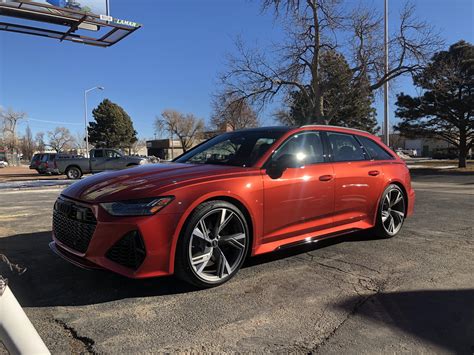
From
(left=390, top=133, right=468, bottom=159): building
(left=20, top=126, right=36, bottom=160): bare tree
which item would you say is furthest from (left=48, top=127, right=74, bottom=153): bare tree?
(left=390, top=133, right=468, bottom=159): building

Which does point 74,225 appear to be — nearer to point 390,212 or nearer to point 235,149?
point 235,149

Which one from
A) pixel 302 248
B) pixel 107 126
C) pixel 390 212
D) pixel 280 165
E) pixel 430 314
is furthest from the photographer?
pixel 107 126

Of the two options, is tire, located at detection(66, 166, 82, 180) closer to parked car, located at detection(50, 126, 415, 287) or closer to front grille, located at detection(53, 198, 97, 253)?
parked car, located at detection(50, 126, 415, 287)

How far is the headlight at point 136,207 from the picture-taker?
A: 3457mm

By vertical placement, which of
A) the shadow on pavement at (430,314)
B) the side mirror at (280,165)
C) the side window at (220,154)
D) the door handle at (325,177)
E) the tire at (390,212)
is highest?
the side window at (220,154)

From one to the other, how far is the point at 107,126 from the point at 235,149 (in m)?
67.0

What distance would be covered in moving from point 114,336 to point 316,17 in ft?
82.9

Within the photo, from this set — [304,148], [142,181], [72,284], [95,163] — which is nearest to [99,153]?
[95,163]

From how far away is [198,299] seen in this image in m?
3.58

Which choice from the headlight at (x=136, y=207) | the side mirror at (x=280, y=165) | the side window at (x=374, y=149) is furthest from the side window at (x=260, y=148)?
the side window at (x=374, y=149)

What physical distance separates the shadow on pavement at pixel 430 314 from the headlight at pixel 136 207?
174 centimetres

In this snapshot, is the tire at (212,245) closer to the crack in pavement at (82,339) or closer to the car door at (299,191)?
the car door at (299,191)

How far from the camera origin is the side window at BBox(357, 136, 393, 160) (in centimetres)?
573

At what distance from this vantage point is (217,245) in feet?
12.6
